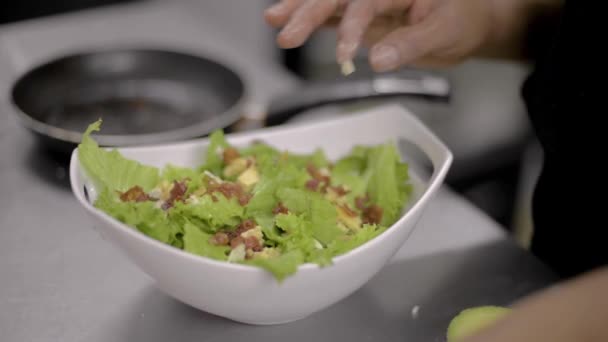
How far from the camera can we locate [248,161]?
2.76ft

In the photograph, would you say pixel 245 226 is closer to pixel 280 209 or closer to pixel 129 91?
pixel 280 209

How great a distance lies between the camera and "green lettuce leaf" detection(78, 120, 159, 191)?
0.74 meters

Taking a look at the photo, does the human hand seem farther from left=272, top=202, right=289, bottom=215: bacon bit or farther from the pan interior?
the pan interior

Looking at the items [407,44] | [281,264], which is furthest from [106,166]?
[407,44]

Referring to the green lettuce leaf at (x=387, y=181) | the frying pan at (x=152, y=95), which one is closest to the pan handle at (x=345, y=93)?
the frying pan at (x=152, y=95)

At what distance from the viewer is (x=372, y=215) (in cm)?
82

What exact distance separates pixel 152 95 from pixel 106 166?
1.72 feet

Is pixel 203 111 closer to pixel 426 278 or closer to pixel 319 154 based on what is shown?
pixel 319 154

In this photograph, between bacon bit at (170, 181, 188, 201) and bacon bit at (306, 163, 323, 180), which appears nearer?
bacon bit at (170, 181, 188, 201)

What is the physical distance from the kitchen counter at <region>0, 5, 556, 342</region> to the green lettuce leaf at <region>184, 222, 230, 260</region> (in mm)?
134

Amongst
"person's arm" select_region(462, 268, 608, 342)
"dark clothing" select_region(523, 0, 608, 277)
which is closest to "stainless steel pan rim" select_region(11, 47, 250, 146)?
"dark clothing" select_region(523, 0, 608, 277)

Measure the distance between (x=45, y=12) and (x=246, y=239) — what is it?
173 centimetres

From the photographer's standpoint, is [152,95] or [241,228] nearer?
[241,228]

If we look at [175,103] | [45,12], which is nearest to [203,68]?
[175,103]
